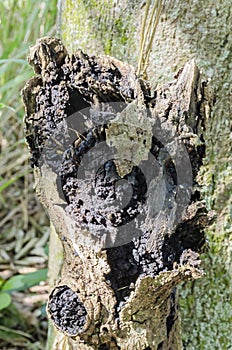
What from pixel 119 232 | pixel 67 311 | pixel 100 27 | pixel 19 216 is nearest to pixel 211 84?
pixel 100 27

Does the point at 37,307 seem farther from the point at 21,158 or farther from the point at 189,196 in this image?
the point at 189,196

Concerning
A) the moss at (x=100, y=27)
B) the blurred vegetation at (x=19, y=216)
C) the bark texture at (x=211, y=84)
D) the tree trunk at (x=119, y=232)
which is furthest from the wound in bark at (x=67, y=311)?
the blurred vegetation at (x=19, y=216)

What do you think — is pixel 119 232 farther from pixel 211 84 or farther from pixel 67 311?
pixel 211 84

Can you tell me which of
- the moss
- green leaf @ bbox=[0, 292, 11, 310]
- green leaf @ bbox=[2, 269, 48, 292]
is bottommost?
green leaf @ bbox=[0, 292, 11, 310]

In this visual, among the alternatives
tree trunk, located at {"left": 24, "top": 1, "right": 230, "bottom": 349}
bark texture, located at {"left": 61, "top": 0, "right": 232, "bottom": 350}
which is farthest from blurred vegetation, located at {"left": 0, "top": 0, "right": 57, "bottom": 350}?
tree trunk, located at {"left": 24, "top": 1, "right": 230, "bottom": 349}

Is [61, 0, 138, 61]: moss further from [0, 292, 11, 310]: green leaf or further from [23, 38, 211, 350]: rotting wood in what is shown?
[0, 292, 11, 310]: green leaf

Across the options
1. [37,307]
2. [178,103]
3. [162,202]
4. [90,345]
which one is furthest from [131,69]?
[37,307]
